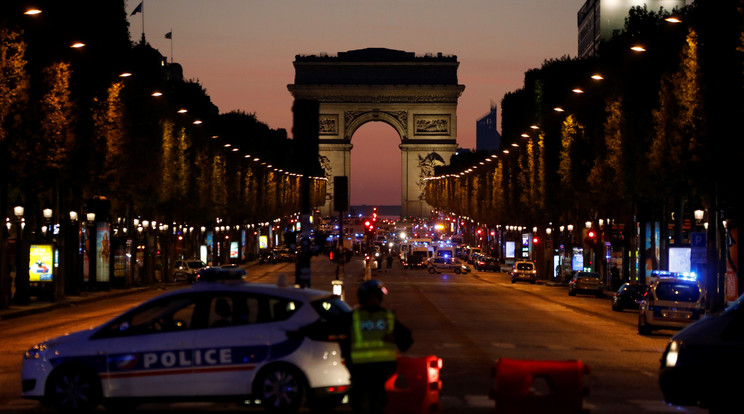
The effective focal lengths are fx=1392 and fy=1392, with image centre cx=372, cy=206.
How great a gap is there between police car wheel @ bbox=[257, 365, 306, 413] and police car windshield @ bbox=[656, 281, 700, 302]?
20834mm

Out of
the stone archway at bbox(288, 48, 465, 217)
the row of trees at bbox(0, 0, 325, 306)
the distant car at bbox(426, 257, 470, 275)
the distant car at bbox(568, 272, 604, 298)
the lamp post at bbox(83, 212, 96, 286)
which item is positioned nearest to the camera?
the row of trees at bbox(0, 0, 325, 306)

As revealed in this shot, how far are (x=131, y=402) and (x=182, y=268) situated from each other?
6438 cm

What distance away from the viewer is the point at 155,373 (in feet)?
54.3

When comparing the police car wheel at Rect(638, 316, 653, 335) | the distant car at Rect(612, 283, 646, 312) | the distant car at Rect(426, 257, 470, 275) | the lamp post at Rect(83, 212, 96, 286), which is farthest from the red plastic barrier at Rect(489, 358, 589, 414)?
the distant car at Rect(426, 257, 470, 275)

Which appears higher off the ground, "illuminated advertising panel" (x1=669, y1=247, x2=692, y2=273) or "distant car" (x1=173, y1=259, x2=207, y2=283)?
"illuminated advertising panel" (x1=669, y1=247, x2=692, y2=273)

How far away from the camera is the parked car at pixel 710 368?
15422mm

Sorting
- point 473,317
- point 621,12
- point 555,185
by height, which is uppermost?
point 621,12

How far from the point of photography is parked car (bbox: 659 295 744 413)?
15.4 metres

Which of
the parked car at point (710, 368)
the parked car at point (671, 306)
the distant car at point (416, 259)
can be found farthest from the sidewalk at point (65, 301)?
the distant car at point (416, 259)

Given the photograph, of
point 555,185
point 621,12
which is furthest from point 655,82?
point 621,12

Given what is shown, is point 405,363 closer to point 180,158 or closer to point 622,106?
point 622,106

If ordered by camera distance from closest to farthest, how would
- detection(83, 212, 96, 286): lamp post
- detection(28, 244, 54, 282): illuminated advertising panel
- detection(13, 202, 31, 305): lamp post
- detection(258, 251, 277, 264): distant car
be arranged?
detection(13, 202, 31, 305): lamp post < detection(28, 244, 54, 282): illuminated advertising panel < detection(83, 212, 96, 286): lamp post < detection(258, 251, 277, 264): distant car

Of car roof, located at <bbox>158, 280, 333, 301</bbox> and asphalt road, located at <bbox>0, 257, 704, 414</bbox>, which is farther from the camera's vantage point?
asphalt road, located at <bbox>0, 257, 704, 414</bbox>

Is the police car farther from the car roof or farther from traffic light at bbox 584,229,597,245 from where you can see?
traffic light at bbox 584,229,597,245
